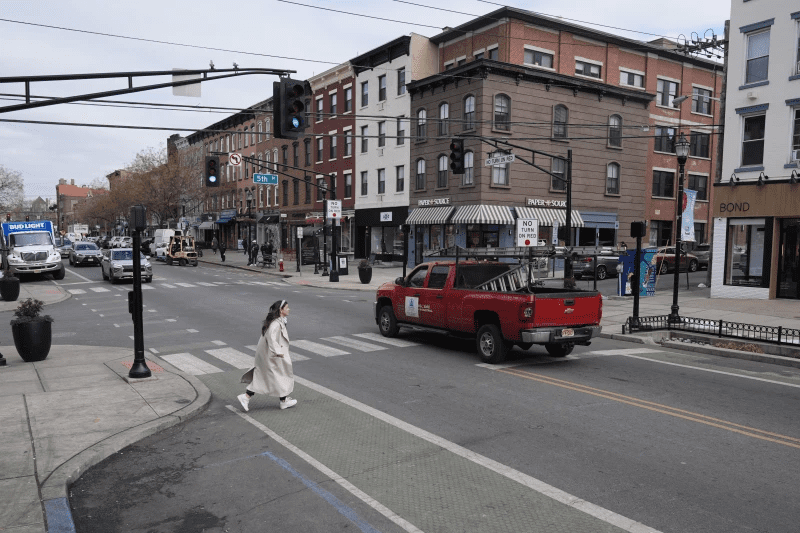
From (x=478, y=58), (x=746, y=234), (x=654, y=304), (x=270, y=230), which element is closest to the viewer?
(x=654, y=304)

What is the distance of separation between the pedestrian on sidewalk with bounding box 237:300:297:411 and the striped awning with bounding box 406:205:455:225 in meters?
26.6

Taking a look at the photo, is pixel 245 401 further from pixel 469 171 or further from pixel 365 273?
pixel 469 171

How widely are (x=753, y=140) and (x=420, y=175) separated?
19.7 meters

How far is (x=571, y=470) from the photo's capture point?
19.8 ft

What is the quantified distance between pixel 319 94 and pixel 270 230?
16.0 metres

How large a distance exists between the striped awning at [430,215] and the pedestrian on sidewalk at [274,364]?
2664 centimetres

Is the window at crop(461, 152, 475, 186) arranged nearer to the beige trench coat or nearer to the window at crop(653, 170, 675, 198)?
the window at crop(653, 170, 675, 198)

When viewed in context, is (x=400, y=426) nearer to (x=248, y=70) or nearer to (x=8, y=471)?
(x=8, y=471)

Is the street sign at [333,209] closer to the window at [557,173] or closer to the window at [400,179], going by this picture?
the window at [400,179]

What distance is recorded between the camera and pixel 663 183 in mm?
41812

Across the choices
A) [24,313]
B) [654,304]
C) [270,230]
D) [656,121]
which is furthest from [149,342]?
[270,230]

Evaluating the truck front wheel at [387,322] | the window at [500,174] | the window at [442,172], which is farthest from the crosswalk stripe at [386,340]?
the window at [442,172]

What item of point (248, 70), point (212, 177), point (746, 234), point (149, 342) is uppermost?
point (248, 70)

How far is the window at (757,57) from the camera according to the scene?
883 inches
